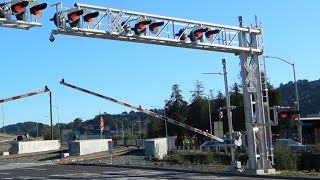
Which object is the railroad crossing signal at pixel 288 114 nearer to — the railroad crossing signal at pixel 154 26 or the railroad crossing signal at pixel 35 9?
the railroad crossing signal at pixel 154 26

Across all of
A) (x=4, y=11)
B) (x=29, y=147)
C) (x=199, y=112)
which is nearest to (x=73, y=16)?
(x=4, y=11)

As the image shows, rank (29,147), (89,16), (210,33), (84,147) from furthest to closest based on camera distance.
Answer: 1. (29,147)
2. (84,147)
3. (210,33)
4. (89,16)

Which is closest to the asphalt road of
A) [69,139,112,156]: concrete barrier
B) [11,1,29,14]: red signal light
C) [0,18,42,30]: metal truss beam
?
[0,18,42,30]: metal truss beam

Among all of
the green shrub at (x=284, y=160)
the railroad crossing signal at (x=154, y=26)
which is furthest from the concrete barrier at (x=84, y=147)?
the railroad crossing signal at (x=154, y=26)

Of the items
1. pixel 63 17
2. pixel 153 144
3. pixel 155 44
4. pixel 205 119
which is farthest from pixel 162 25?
pixel 205 119

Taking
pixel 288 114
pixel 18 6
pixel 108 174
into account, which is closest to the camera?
pixel 18 6

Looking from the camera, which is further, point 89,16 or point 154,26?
point 154,26

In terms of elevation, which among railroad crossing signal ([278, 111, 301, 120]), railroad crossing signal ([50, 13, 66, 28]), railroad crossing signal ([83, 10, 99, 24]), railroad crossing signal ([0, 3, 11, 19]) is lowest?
railroad crossing signal ([278, 111, 301, 120])

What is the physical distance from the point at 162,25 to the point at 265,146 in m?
7.54

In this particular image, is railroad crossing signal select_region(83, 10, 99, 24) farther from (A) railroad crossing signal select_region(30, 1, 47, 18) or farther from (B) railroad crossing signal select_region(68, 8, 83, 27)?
(A) railroad crossing signal select_region(30, 1, 47, 18)

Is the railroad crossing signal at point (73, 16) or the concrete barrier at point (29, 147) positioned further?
the concrete barrier at point (29, 147)

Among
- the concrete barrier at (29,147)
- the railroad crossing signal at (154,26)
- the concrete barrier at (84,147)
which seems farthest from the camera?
the concrete barrier at (29,147)

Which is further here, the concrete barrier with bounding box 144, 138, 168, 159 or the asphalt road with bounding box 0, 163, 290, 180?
the concrete barrier with bounding box 144, 138, 168, 159

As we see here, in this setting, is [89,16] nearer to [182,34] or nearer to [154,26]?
[154,26]
